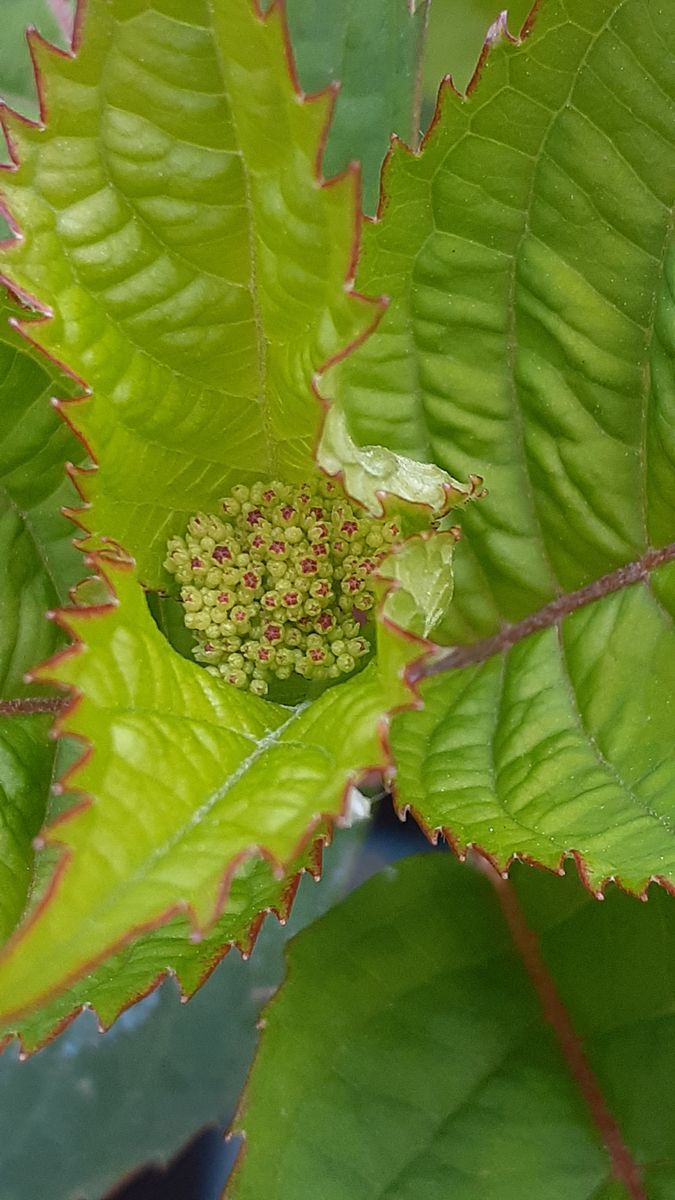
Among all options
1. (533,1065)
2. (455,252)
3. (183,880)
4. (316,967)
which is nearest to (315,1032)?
(316,967)

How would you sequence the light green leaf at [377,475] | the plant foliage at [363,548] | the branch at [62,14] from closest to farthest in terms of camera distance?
1. the plant foliage at [363,548]
2. the light green leaf at [377,475]
3. the branch at [62,14]

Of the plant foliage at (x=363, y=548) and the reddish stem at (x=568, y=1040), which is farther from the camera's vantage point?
the reddish stem at (x=568, y=1040)

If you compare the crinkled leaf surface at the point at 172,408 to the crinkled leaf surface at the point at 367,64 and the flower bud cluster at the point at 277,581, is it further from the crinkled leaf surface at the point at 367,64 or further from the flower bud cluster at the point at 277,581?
the crinkled leaf surface at the point at 367,64

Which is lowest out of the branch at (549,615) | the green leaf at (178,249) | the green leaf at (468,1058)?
the green leaf at (468,1058)

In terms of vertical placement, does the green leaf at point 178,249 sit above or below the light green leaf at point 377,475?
above

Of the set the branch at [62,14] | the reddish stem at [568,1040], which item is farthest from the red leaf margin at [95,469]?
the branch at [62,14]

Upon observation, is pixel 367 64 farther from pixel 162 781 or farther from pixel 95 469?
pixel 162 781

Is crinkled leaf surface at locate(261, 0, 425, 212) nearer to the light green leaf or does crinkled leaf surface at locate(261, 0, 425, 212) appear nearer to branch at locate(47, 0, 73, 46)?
branch at locate(47, 0, 73, 46)

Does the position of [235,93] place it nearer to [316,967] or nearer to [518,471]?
[518,471]

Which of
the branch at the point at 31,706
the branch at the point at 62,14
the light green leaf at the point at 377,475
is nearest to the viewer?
the light green leaf at the point at 377,475
